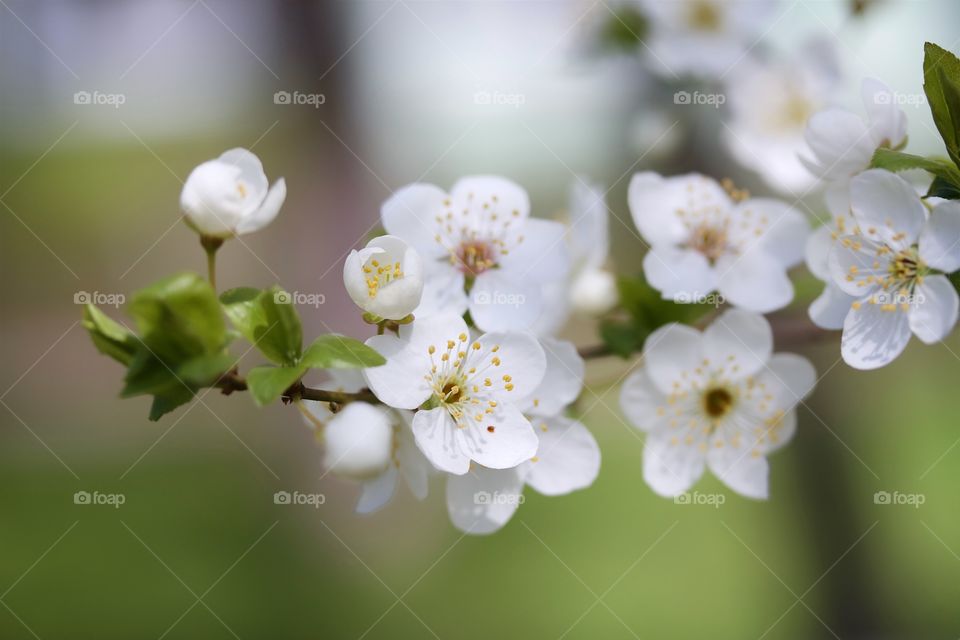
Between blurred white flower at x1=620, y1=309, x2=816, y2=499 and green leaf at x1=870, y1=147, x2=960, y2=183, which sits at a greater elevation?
green leaf at x1=870, y1=147, x2=960, y2=183

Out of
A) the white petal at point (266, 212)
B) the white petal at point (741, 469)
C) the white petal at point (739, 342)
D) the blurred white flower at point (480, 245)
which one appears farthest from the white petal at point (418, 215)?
the white petal at point (741, 469)

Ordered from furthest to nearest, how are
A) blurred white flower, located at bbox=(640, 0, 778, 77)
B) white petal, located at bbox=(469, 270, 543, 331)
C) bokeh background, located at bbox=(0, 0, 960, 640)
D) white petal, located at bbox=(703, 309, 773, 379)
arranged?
bokeh background, located at bbox=(0, 0, 960, 640) < blurred white flower, located at bbox=(640, 0, 778, 77) < white petal, located at bbox=(703, 309, 773, 379) < white petal, located at bbox=(469, 270, 543, 331)

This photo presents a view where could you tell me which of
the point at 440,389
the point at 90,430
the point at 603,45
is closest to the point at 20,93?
the point at 90,430

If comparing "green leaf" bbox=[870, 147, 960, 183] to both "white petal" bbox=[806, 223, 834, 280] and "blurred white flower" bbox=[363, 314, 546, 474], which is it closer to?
"white petal" bbox=[806, 223, 834, 280]

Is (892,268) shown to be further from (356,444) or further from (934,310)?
(356,444)

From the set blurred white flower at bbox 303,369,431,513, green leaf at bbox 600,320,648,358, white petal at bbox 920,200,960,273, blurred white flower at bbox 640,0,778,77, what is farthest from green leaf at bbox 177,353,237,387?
blurred white flower at bbox 640,0,778,77

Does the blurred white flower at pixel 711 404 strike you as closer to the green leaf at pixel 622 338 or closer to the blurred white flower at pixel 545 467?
the green leaf at pixel 622 338

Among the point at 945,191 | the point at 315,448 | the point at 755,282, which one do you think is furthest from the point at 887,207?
the point at 315,448
